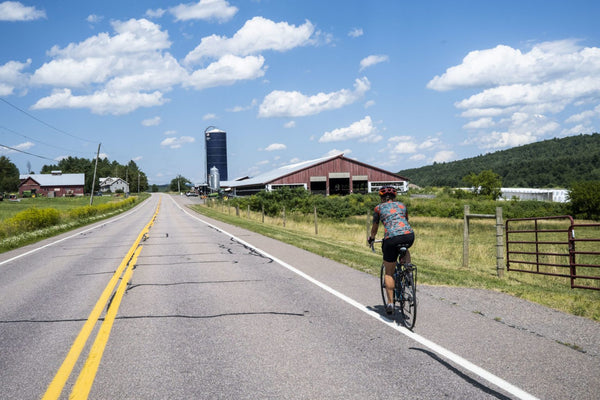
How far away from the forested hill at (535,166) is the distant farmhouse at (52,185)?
361 ft

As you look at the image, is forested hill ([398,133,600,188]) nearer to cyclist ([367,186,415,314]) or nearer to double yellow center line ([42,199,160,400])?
cyclist ([367,186,415,314])

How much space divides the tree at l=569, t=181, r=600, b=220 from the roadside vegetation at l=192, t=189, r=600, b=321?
1631mm

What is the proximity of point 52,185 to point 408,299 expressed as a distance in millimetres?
144860

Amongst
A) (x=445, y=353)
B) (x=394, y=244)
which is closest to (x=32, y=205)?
(x=394, y=244)

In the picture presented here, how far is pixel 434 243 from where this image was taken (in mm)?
22875

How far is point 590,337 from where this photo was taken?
5645 millimetres

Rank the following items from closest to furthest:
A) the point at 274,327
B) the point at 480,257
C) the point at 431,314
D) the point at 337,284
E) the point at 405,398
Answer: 1. the point at 405,398
2. the point at 274,327
3. the point at 431,314
4. the point at 337,284
5. the point at 480,257

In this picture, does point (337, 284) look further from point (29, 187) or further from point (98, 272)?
point (29, 187)

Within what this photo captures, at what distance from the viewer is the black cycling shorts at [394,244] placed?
6.39m

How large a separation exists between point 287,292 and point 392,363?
12.6 feet

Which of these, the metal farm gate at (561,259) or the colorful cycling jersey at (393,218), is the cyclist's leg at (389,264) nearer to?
the colorful cycling jersey at (393,218)

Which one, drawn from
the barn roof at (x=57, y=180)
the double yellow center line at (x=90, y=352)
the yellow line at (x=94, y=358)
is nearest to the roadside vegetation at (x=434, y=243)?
the double yellow center line at (x=90, y=352)

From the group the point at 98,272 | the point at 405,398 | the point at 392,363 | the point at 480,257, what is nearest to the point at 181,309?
the point at 392,363

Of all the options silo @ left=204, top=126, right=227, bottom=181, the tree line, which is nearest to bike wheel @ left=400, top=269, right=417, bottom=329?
silo @ left=204, top=126, right=227, bottom=181
